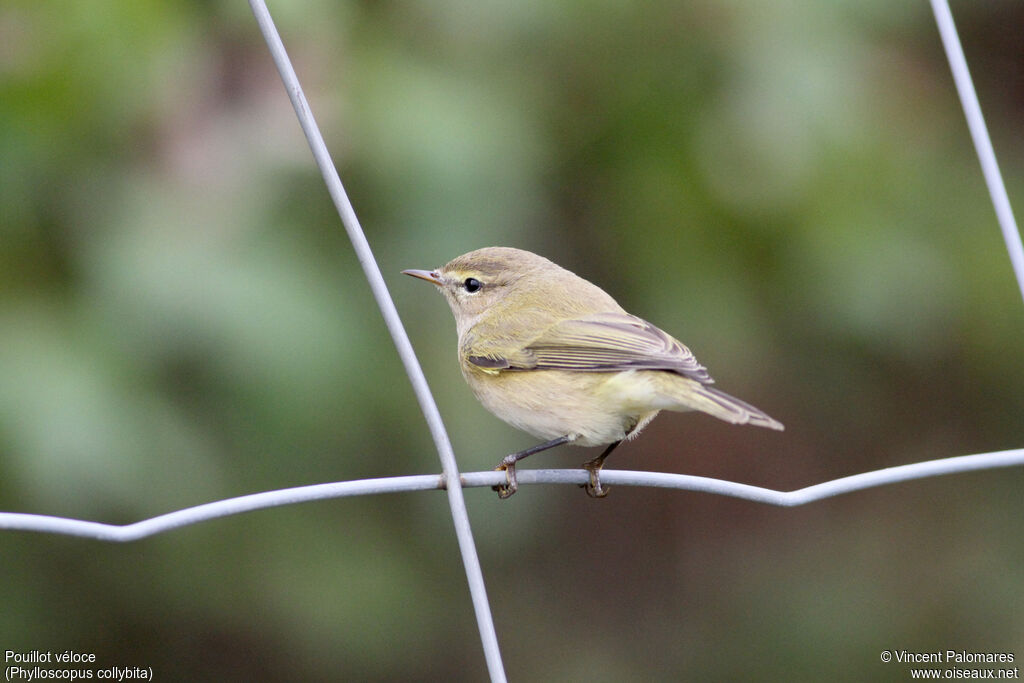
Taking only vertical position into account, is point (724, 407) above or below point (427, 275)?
below

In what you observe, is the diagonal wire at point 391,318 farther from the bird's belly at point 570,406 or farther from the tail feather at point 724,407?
the bird's belly at point 570,406

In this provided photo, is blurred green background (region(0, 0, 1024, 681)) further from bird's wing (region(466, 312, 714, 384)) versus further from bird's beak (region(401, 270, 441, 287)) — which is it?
bird's wing (region(466, 312, 714, 384))

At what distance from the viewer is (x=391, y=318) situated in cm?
150

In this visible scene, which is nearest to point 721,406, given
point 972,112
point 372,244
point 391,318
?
point 972,112

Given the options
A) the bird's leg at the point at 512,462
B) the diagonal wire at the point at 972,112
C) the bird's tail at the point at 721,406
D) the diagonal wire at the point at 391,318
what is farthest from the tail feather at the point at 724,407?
the diagonal wire at the point at 391,318

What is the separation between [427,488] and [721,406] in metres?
0.80

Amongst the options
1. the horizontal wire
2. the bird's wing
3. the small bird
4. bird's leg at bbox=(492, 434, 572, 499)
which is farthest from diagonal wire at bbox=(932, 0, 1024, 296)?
bird's leg at bbox=(492, 434, 572, 499)

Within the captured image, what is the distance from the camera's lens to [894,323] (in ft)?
10.0

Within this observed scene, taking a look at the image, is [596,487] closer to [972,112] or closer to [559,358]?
[559,358]

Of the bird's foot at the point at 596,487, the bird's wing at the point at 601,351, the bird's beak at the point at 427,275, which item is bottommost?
the bird's foot at the point at 596,487

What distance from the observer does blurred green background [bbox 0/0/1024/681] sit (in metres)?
2.47

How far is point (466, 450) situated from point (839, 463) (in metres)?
2.21

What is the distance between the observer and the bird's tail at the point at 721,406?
1998 mm

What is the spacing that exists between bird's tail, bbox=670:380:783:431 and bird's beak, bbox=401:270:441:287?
0.86 m
